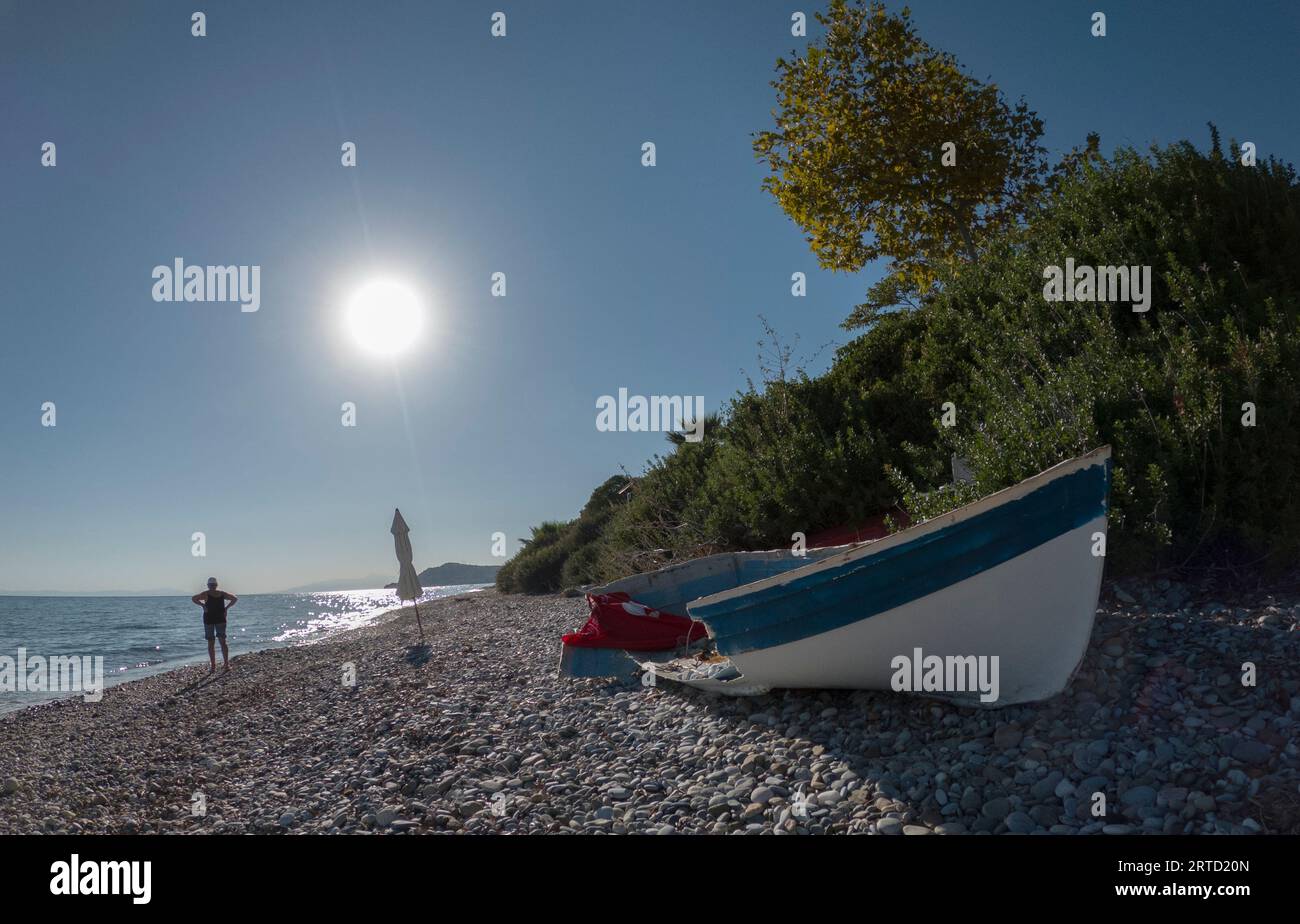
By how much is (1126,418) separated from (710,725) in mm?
4800

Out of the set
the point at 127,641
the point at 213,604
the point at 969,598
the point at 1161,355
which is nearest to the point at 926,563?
the point at 969,598

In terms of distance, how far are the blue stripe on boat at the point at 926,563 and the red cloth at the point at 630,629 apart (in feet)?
10.2

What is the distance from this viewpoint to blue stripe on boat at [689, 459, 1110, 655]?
14.4 ft

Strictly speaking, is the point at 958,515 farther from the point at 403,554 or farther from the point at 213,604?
the point at 213,604

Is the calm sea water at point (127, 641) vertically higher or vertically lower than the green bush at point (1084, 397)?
lower

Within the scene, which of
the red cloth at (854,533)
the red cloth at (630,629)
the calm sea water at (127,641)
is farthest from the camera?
the calm sea water at (127,641)

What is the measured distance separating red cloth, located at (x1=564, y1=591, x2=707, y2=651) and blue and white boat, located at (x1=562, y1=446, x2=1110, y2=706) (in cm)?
322

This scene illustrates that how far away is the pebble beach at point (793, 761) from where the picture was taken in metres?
3.78

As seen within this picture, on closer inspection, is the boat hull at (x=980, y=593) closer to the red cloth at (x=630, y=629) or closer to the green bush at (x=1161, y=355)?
the green bush at (x=1161, y=355)

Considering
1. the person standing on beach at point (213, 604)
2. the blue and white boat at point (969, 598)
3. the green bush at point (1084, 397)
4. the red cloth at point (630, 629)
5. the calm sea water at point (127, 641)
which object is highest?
the green bush at point (1084, 397)

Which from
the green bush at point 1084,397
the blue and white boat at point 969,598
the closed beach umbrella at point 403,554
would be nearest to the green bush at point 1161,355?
the green bush at point 1084,397

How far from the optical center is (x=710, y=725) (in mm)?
5629
